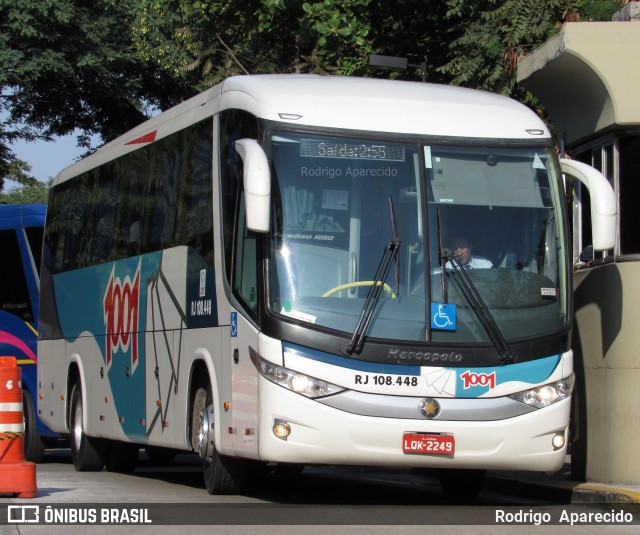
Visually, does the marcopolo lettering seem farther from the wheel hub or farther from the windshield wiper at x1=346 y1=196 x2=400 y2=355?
the wheel hub

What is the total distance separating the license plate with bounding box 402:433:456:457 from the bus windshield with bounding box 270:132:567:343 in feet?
2.54

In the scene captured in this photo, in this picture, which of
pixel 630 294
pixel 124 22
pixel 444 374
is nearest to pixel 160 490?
pixel 444 374

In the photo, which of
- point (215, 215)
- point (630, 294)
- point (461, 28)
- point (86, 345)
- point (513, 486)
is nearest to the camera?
point (215, 215)

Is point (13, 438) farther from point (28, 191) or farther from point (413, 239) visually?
point (28, 191)

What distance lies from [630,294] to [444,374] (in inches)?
121

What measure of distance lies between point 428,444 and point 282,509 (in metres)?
1.33

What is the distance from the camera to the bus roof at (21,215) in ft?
66.0

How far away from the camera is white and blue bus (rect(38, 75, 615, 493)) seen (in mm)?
10953

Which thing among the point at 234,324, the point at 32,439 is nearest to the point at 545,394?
the point at 234,324

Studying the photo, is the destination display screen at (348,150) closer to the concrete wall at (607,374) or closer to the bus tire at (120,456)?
the concrete wall at (607,374)

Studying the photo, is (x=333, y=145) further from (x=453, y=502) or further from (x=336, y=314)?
(x=453, y=502)

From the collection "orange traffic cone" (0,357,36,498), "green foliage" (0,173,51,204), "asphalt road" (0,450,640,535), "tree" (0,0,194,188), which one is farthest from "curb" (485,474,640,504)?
"green foliage" (0,173,51,204)

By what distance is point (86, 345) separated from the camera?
17.2 metres

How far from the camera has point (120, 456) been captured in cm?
1725
